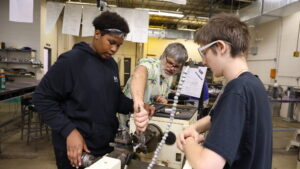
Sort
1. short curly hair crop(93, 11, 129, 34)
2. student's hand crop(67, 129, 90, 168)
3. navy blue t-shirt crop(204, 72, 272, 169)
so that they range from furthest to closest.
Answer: short curly hair crop(93, 11, 129, 34), student's hand crop(67, 129, 90, 168), navy blue t-shirt crop(204, 72, 272, 169)

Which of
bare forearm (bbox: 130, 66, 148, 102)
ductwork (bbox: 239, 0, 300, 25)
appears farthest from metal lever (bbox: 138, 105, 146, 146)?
ductwork (bbox: 239, 0, 300, 25)

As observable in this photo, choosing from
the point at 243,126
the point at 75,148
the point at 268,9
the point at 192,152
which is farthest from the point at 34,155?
the point at 268,9

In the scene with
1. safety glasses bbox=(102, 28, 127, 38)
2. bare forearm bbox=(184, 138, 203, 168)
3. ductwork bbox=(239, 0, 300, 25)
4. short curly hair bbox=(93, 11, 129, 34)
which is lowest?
bare forearm bbox=(184, 138, 203, 168)

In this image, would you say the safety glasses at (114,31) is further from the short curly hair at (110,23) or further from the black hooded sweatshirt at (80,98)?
the black hooded sweatshirt at (80,98)

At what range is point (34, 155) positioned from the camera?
2580 millimetres

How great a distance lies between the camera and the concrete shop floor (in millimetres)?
2398

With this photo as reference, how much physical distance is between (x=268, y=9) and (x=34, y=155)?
198 inches

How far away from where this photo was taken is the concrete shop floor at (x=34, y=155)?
240 cm

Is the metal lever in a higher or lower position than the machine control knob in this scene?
higher

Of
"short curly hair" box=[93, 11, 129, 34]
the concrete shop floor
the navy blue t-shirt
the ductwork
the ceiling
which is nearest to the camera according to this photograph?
the navy blue t-shirt

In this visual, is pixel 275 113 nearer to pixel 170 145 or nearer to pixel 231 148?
pixel 170 145

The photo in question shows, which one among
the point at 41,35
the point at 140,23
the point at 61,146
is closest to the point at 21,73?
the point at 41,35

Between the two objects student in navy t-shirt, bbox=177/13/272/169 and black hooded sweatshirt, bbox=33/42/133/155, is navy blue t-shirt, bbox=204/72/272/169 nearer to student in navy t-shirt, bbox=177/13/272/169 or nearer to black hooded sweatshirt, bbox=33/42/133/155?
student in navy t-shirt, bbox=177/13/272/169

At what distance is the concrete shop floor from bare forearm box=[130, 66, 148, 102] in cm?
190
